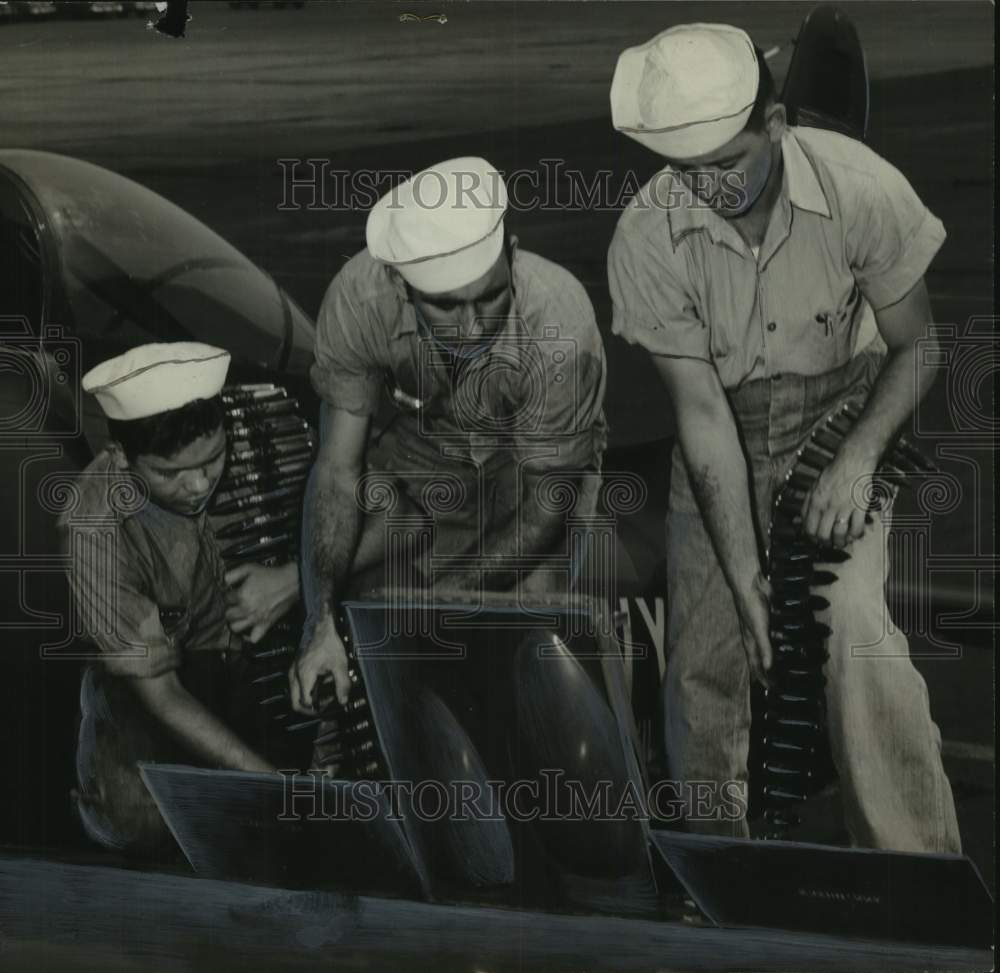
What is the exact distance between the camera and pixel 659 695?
3.69 metres

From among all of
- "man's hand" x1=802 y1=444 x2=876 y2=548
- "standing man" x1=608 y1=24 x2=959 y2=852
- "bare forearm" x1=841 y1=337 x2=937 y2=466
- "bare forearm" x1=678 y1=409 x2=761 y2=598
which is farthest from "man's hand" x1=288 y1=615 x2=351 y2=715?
"bare forearm" x1=841 y1=337 x2=937 y2=466

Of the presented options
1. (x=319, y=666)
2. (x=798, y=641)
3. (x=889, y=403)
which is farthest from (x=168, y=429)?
(x=889, y=403)

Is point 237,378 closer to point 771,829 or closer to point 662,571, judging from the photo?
point 662,571

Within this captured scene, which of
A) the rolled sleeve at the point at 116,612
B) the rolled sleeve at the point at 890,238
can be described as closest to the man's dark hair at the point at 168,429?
the rolled sleeve at the point at 116,612

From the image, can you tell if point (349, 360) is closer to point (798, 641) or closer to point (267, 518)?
point (267, 518)

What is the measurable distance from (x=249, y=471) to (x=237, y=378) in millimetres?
227

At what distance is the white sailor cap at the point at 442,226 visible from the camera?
3.55m

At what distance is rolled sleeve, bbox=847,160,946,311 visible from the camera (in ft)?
11.8

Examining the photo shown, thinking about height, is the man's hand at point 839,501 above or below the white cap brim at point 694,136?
below

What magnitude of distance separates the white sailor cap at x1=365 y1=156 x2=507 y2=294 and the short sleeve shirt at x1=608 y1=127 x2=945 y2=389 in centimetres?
32

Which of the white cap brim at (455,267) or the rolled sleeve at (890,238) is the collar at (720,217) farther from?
the white cap brim at (455,267)

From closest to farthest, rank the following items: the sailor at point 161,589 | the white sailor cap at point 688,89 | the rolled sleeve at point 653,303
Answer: the white sailor cap at point 688,89
the rolled sleeve at point 653,303
the sailor at point 161,589

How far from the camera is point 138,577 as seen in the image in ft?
12.3

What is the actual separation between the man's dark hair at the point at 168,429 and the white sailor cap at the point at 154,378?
0.02 meters
